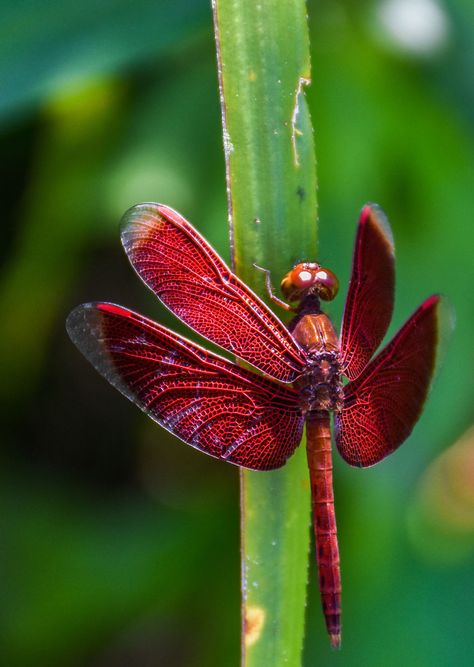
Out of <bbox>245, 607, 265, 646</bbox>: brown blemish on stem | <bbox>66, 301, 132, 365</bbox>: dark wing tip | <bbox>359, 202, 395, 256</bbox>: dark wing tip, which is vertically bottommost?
<bbox>245, 607, 265, 646</bbox>: brown blemish on stem

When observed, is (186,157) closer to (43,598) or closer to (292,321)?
(292,321)

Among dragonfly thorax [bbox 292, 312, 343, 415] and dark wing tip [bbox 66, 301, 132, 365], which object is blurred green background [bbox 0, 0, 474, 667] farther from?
dark wing tip [bbox 66, 301, 132, 365]

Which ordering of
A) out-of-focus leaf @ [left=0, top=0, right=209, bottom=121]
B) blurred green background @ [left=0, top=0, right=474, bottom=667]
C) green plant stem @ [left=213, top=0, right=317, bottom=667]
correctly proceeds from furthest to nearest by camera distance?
blurred green background @ [left=0, top=0, right=474, bottom=667], out-of-focus leaf @ [left=0, top=0, right=209, bottom=121], green plant stem @ [left=213, top=0, right=317, bottom=667]

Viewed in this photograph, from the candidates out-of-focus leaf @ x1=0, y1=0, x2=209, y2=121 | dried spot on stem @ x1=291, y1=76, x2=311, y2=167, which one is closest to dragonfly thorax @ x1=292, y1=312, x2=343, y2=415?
dried spot on stem @ x1=291, y1=76, x2=311, y2=167

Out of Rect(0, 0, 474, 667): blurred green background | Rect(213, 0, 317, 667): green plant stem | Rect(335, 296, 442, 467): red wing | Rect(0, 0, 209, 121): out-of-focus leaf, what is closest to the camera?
Rect(213, 0, 317, 667): green plant stem

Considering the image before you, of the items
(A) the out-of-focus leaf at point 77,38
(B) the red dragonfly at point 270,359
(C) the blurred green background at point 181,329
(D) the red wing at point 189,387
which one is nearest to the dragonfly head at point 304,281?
(B) the red dragonfly at point 270,359

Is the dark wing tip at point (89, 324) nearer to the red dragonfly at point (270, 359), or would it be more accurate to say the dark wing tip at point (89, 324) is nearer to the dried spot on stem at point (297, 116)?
the red dragonfly at point (270, 359)

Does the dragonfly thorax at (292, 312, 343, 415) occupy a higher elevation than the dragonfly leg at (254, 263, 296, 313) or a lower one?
lower

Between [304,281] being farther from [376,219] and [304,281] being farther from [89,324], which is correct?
[89,324]
